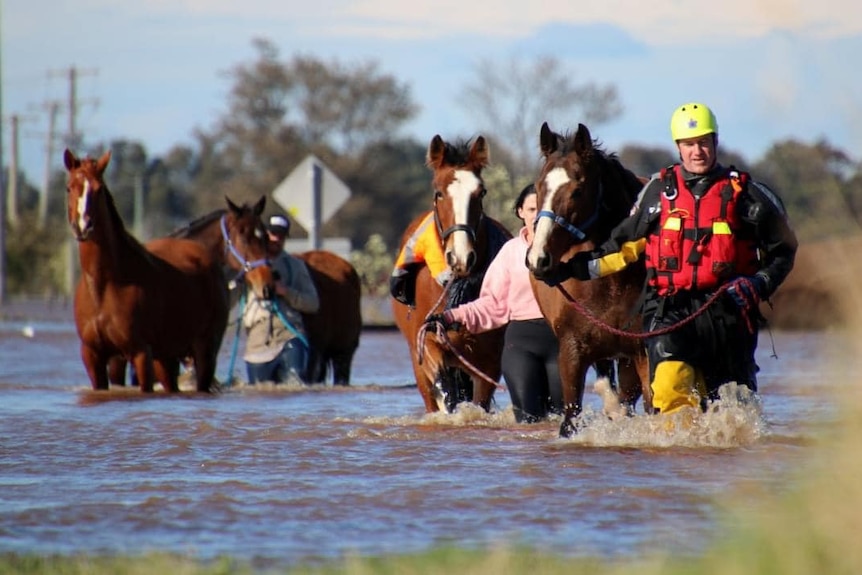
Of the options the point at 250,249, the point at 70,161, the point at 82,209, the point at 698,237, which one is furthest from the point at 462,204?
the point at 250,249

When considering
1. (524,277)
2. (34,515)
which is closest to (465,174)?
(524,277)

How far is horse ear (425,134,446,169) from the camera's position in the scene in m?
11.3

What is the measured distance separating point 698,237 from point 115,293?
725cm

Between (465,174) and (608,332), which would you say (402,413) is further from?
(608,332)

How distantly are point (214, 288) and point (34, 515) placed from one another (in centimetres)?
915

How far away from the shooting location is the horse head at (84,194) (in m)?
14.9

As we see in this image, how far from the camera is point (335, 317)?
1883 cm

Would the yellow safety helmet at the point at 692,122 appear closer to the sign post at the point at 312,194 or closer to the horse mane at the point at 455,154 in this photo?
the horse mane at the point at 455,154

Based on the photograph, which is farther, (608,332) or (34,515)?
(608,332)

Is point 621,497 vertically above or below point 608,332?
below

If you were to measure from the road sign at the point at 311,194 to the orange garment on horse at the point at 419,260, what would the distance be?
11539 millimetres

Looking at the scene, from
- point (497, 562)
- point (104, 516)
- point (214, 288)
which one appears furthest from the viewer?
point (214, 288)

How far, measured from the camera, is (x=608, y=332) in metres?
9.65

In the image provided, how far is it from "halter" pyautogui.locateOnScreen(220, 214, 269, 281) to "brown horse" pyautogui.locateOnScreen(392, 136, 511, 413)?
199 inches
